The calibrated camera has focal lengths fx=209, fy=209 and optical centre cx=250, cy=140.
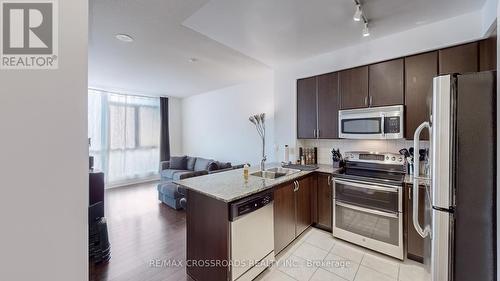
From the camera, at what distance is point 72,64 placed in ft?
2.03

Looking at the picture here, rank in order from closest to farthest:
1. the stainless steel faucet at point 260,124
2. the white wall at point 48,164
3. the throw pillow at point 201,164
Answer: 1. the white wall at point 48,164
2. the stainless steel faucet at point 260,124
3. the throw pillow at point 201,164

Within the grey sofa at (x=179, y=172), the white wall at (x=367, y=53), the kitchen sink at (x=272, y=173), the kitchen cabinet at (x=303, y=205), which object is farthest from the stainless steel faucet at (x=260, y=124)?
the kitchen cabinet at (x=303, y=205)

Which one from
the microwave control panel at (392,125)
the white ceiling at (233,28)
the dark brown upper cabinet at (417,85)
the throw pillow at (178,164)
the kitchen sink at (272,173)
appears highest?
the white ceiling at (233,28)

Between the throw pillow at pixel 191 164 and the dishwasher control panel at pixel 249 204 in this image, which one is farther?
the throw pillow at pixel 191 164

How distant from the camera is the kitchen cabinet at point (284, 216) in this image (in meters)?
2.21

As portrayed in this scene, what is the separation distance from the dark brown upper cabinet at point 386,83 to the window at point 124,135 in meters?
5.66

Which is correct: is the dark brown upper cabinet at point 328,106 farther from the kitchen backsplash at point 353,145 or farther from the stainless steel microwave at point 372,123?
the kitchen backsplash at point 353,145

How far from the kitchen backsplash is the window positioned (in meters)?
4.66

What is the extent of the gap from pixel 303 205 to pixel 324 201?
1.07ft

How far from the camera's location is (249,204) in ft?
5.96

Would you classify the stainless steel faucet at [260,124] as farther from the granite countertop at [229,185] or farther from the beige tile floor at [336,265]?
the beige tile floor at [336,265]

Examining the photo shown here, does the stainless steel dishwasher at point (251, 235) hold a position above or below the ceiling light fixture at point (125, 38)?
below

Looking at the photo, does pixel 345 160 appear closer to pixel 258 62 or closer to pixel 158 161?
pixel 258 62

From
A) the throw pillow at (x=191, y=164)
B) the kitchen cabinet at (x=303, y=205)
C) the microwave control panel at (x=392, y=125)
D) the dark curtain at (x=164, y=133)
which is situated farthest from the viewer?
the dark curtain at (x=164, y=133)
